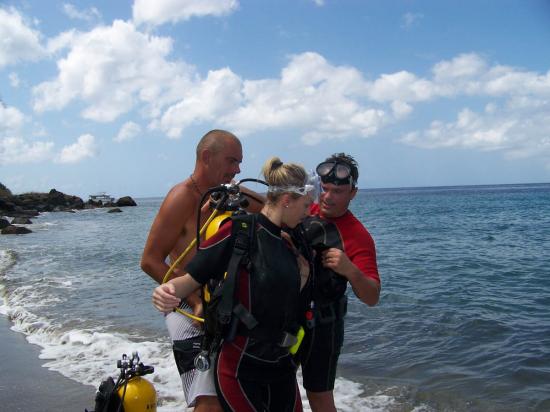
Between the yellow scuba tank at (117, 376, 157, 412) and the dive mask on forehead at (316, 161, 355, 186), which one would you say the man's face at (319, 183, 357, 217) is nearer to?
the dive mask on forehead at (316, 161, 355, 186)

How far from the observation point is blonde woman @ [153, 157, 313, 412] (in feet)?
9.16

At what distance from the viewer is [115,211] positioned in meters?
66.2

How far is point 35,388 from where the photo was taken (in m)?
6.13

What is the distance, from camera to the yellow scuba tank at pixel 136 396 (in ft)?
11.3

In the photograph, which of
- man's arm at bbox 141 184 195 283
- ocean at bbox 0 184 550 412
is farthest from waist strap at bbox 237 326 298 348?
ocean at bbox 0 184 550 412

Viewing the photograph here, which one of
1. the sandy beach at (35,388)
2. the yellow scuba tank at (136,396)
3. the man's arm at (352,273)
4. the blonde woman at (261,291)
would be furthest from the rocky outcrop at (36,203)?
the man's arm at (352,273)

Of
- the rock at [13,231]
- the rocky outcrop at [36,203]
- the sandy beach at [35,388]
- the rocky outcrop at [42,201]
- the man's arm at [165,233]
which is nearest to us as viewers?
the man's arm at [165,233]

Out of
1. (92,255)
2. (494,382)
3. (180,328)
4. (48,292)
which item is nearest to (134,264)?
(92,255)

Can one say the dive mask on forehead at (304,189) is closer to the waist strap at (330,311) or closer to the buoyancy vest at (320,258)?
the buoyancy vest at (320,258)

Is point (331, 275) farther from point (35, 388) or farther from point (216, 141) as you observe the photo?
point (35, 388)

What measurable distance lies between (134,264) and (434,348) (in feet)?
41.8

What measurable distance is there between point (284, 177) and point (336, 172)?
80 cm

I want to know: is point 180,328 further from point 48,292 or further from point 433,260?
point 433,260

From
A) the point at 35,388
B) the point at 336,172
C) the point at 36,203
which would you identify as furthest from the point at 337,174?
the point at 36,203
